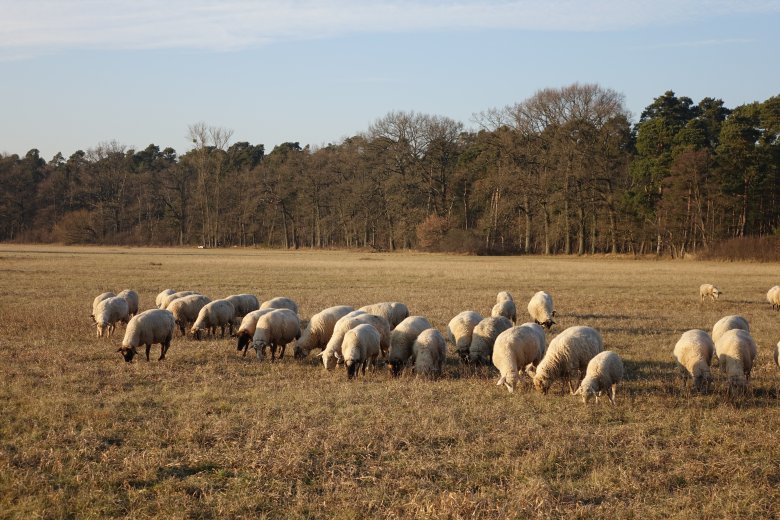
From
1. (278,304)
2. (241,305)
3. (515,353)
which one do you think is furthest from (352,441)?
(241,305)

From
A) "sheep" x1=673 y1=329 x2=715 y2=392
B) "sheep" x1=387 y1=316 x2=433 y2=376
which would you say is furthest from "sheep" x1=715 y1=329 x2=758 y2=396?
"sheep" x1=387 y1=316 x2=433 y2=376

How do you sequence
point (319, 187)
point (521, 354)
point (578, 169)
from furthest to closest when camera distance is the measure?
point (319, 187), point (578, 169), point (521, 354)

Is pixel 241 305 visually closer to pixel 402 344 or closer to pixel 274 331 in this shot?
pixel 274 331

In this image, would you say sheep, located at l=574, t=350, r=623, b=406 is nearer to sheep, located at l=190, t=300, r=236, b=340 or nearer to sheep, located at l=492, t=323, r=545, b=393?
sheep, located at l=492, t=323, r=545, b=393

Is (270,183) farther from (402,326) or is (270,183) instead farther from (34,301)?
(402,326)

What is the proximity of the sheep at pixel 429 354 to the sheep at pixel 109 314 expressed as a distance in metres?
7.71

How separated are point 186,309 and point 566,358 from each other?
9706mm

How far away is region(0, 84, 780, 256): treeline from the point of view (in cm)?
5588

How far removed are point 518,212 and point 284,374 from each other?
198ft

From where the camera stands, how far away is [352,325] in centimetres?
1305

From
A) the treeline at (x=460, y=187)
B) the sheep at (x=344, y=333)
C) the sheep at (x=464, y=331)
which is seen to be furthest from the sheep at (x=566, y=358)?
the treeline at (x=460, y=187)

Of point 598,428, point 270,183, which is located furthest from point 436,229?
point 598,428

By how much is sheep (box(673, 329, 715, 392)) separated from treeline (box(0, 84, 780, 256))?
4663cm

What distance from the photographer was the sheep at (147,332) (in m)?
12.8
